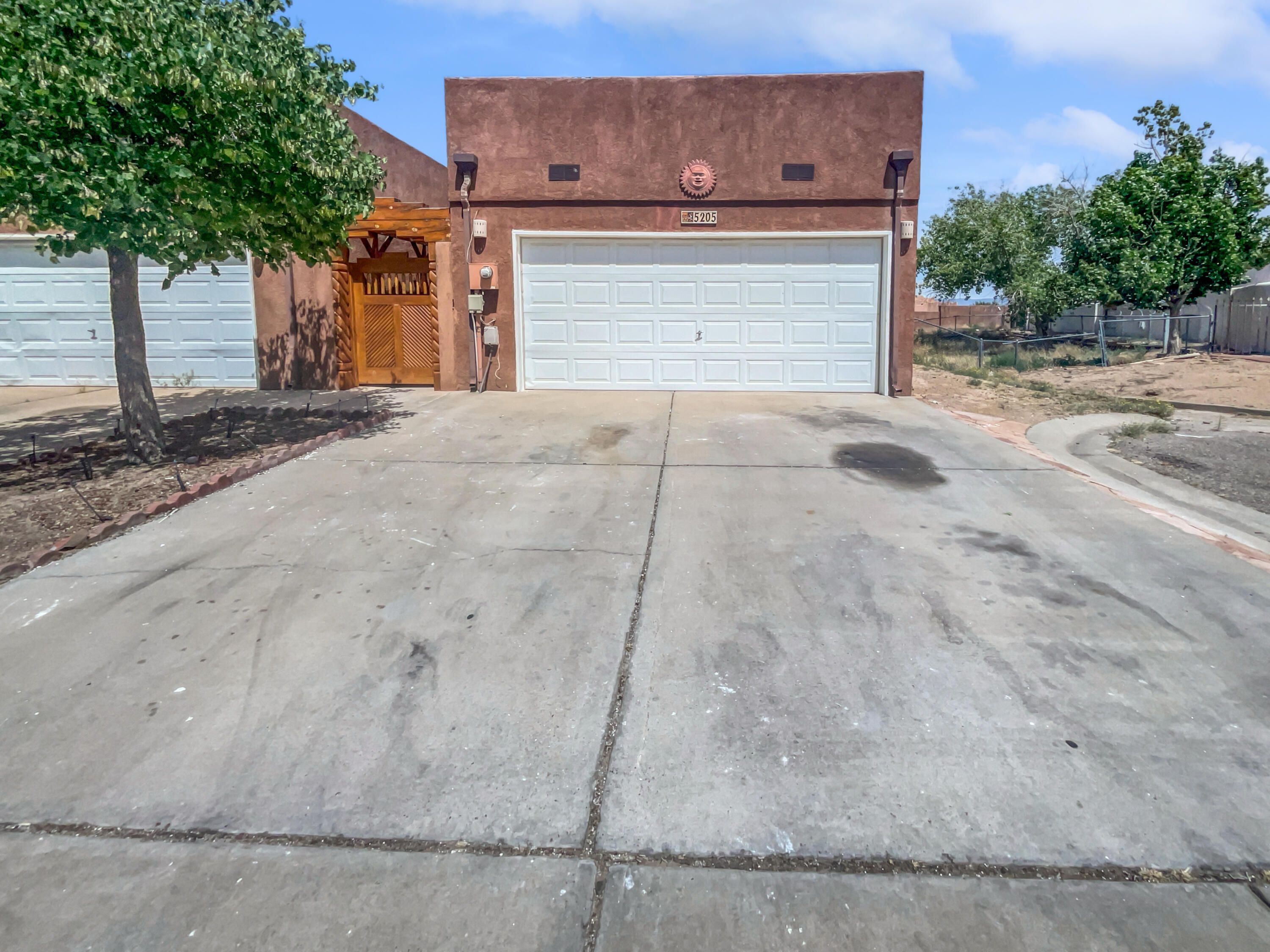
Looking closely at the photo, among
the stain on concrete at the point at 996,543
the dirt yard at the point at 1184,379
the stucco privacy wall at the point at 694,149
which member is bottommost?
the stain on concrete at the point at 996,543

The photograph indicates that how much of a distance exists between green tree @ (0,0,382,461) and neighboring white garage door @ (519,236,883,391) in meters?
5.26

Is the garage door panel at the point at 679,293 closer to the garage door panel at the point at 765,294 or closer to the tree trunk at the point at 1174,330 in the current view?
the garage door panel at the point at 765,294

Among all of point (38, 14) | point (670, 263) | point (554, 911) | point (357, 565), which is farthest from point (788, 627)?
point (670, 263)

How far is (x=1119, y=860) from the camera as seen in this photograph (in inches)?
115

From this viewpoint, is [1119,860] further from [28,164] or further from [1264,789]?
[28,164]

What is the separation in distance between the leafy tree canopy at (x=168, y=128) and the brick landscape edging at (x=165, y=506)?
1847mm

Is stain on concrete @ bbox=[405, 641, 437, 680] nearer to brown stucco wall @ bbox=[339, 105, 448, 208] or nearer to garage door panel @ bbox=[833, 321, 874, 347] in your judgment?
garage door panel @ bbox=[833, 321, 874, 347]

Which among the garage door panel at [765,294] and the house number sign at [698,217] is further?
the garage door panel at [765,294]

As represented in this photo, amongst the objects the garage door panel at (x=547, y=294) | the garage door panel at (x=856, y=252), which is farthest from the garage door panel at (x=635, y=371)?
the garage door panel at (x=856, y=252)

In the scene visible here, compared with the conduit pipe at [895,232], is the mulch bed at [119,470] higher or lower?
lower

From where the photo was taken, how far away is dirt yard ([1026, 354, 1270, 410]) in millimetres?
15547

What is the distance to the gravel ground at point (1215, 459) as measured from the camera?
8.34m

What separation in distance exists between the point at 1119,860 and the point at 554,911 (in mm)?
1886

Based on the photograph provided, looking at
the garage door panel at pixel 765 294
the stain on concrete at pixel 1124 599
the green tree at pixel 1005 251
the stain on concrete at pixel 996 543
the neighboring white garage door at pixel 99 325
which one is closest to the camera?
the stain on concrete at pixel 1124 599
